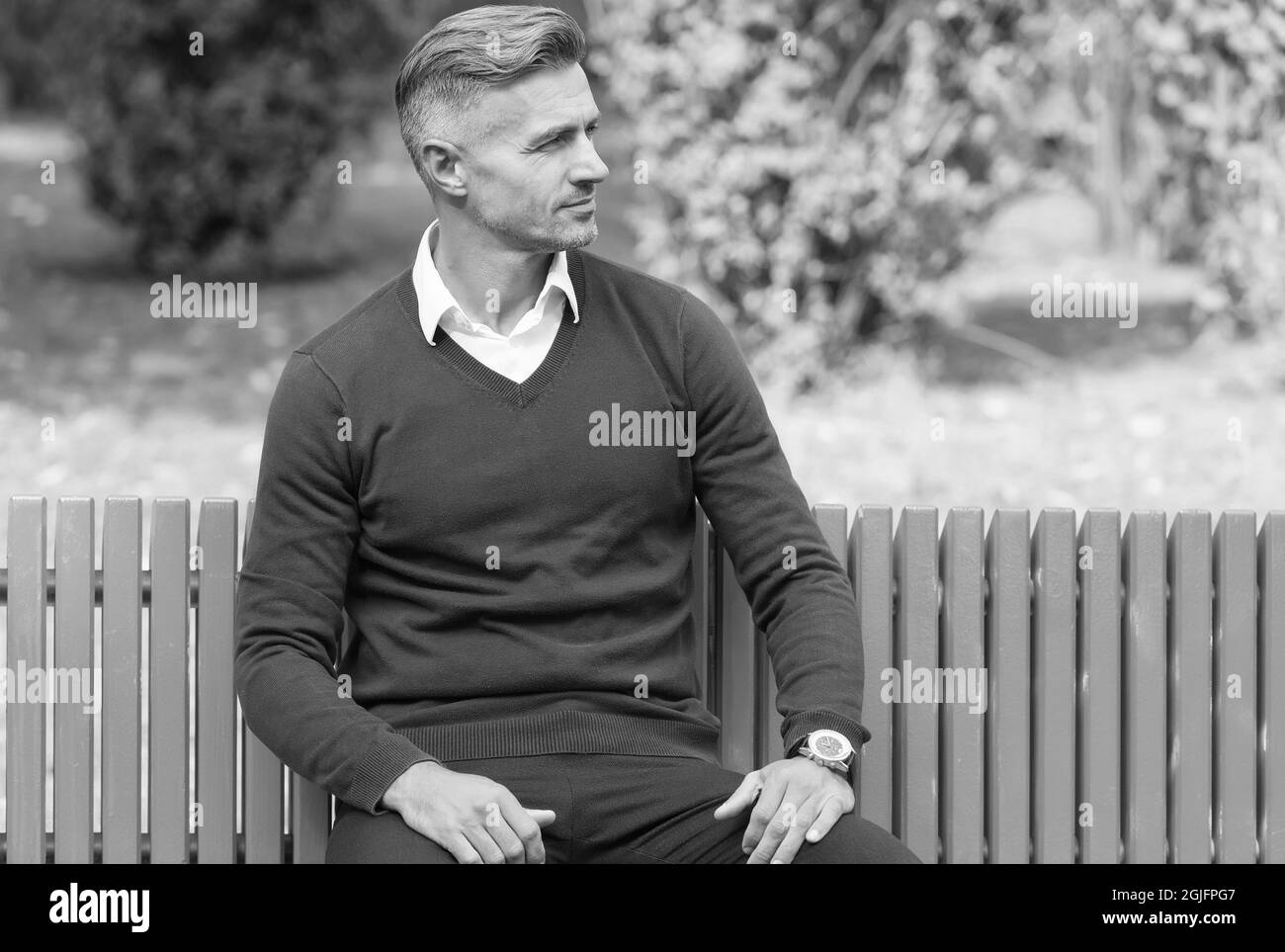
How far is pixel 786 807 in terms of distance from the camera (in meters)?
2.71

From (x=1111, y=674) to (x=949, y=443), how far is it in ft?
12.8

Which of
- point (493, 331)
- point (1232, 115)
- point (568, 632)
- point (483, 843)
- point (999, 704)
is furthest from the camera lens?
point (1232, 115)

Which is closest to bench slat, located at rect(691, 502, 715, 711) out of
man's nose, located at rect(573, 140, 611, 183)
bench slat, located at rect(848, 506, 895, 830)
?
bench slat, located at rect(848, 506, 895, 830)

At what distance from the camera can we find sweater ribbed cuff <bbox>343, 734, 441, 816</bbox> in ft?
8.89

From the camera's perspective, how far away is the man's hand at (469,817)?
2.64 m

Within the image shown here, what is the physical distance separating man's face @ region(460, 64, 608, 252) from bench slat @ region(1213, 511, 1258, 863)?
1.32 m

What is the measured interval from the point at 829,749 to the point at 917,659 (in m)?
Result: 0.47

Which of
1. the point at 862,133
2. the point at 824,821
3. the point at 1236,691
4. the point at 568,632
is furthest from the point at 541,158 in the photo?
the point at 862,133

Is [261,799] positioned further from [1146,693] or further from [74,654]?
[1146,693]

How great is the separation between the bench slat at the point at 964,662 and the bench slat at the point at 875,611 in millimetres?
41

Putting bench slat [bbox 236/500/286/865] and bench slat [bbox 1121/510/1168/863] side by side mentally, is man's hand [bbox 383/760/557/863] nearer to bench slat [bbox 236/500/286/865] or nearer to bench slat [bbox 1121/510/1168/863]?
bench slat [bbox 236/500/286/865]

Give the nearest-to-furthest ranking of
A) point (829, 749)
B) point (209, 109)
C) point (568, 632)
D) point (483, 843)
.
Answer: point (483, 843)
point (829, 749)
point (568, 632)
point (209, 109)
